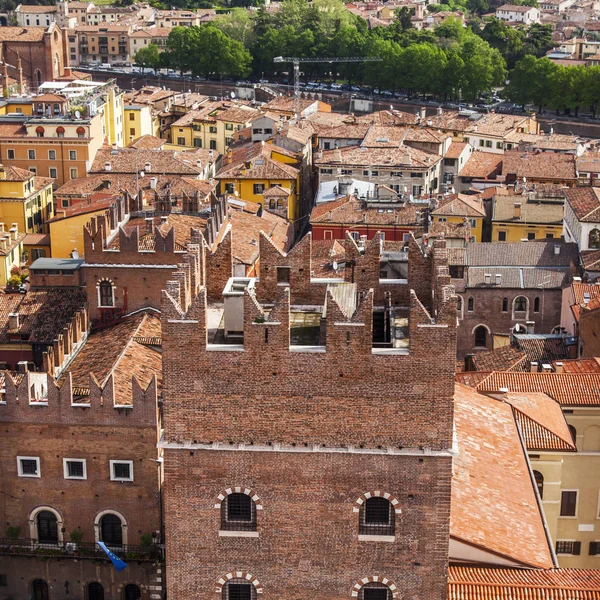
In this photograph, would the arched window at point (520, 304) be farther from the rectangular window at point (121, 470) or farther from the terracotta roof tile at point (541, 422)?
the rectangular window at point (121, 470)

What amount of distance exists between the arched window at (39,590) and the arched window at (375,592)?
59.6ft

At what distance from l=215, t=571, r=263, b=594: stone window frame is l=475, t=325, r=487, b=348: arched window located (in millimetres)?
34534

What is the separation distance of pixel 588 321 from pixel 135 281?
17.2 m

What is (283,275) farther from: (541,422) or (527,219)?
(527,219)

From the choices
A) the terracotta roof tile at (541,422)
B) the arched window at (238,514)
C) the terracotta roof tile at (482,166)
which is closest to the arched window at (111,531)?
the terracotta roof tile at (541,422)

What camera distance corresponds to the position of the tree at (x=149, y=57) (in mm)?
156875

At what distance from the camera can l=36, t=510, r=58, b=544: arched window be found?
35.9 metres

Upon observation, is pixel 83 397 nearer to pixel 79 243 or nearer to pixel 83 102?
pixel 79 243

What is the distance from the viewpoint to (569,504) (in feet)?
108

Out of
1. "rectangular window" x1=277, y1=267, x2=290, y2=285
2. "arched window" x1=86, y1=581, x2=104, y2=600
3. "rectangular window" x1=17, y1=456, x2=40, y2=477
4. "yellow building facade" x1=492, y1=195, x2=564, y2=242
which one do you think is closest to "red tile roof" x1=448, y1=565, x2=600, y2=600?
"rectangular window" x1=277, y1=267, x2=290, y2=285

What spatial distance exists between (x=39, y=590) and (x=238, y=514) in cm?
1818

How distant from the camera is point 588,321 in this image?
146 feet

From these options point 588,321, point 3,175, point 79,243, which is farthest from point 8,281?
point 588,321

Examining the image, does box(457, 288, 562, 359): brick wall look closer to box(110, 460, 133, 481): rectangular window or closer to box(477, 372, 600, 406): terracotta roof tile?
box(477, 372, 600, 406): terracotta roof tile
